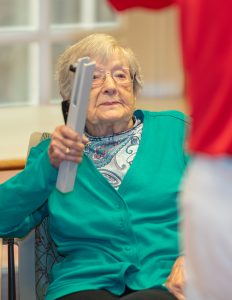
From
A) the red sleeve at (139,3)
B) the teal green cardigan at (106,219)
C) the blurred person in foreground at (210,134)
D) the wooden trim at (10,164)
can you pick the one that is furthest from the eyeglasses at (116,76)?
the blurred person in foreground at (210,134)

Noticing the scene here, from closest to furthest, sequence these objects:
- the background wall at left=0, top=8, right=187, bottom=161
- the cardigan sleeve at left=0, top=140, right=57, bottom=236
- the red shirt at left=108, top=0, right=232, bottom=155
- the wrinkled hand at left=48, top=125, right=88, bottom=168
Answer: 1. the red shirt at left=108, top=0, right=232, bottom=155
2. the wrinkled hand at left=48, top=125, right=88, bottom=168
3. the cardigan sleeve at left=0, top=140, right=57, bottom=236
4. the background wall at left=0, top=8, right=187, bottom=161

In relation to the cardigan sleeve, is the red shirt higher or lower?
higher

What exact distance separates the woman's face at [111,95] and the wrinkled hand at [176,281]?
47 cm

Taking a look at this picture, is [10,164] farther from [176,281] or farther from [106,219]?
[176,281]

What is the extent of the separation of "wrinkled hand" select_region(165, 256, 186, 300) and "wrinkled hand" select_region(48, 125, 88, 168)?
0.38 m

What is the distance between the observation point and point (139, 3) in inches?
59.7

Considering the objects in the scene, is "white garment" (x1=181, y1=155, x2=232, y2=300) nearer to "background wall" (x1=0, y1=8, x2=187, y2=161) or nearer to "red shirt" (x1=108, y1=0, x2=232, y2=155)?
"red shirt" (x1=108, y1=0, x2=232, y2=155)

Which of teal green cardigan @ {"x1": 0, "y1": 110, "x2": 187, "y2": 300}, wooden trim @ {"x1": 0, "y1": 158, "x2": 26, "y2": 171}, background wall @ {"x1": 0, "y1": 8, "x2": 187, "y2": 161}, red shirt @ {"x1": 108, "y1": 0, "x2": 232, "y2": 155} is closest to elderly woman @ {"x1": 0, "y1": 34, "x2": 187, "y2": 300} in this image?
teal green cardigan @ {"x1": 0, "y1": 110, "x2": 187, "y2": 300}

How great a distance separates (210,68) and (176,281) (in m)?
0.91

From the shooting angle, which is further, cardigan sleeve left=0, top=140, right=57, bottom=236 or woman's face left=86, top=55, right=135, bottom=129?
woman's face left=86, top=55, right=135, bottom=129

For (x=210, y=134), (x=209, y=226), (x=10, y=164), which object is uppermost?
(x=210, y=134)

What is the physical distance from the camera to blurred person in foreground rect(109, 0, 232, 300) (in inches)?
53.2

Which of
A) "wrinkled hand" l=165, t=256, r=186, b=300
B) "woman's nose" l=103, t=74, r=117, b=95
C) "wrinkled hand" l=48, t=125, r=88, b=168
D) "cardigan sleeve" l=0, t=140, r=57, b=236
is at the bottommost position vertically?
"wrinkled hand" l=165, t=256, r=186, b=300

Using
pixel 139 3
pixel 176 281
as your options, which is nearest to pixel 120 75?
pixel 176 281
